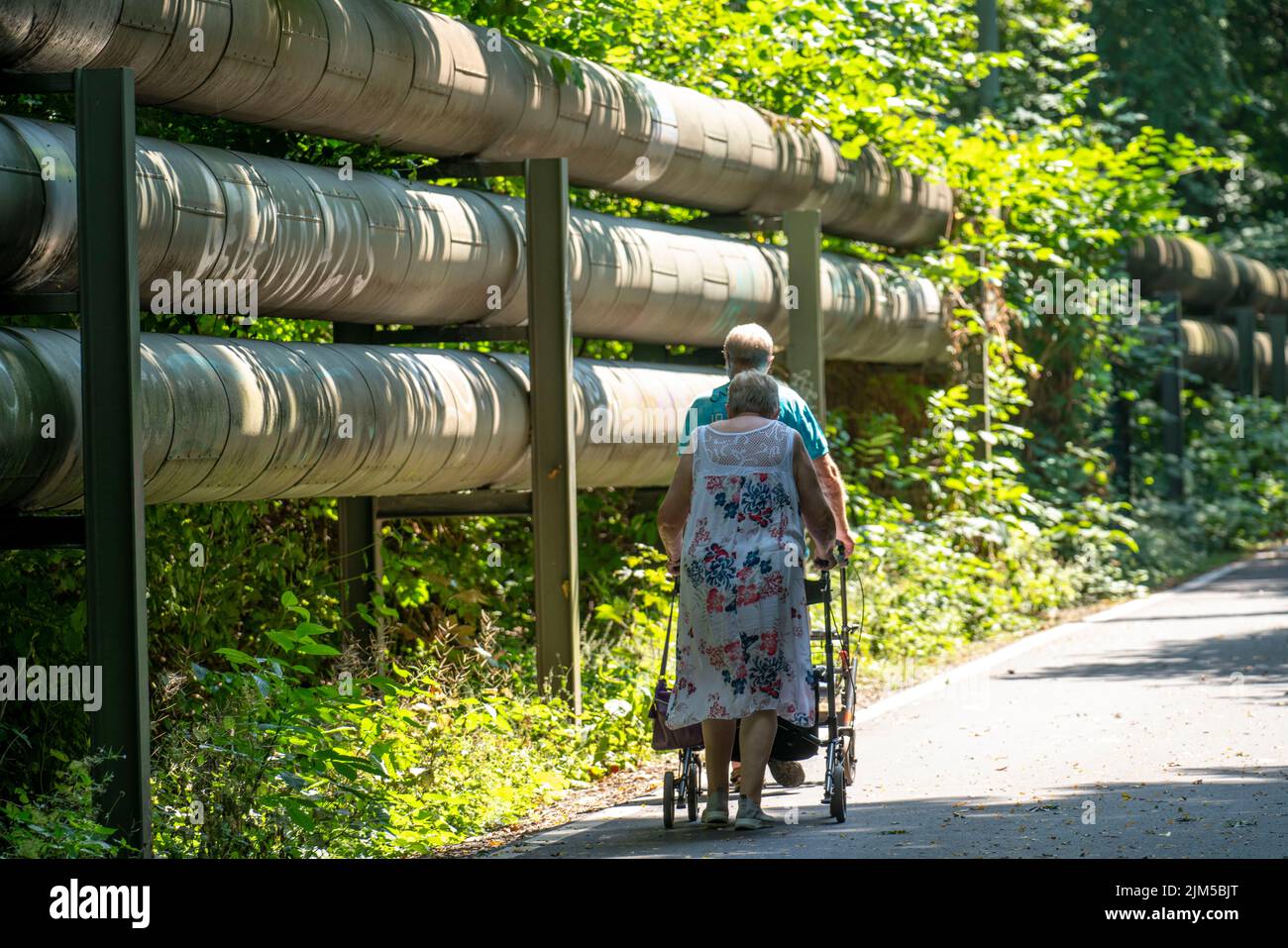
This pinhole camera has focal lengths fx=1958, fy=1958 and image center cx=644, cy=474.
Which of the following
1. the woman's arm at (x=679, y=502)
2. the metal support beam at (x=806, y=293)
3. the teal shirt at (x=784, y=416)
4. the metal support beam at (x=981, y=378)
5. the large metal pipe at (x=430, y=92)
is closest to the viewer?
the large metal pipe at (x=430, y=92)

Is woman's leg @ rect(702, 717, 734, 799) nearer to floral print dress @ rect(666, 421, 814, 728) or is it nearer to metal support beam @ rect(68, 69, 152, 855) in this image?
floral print dress @ rect(666, 421, 814, 728)

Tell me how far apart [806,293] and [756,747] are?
641cm

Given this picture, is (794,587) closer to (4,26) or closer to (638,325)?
(4,26)

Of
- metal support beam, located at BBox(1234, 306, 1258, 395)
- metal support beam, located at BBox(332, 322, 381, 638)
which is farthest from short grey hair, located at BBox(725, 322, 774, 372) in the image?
metal support beam, located at BBox(1234, 306, 1258, 395)

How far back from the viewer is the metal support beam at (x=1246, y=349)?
28.6 metres

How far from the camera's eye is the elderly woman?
24.3 feet

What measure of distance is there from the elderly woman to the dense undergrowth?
3.67 ft

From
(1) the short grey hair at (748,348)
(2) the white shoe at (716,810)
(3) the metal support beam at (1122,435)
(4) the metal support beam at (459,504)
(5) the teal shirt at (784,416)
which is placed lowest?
(2) the white shoe at (716,810)

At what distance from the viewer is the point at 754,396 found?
25.1 ft

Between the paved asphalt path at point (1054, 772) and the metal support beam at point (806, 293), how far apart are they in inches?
84.6

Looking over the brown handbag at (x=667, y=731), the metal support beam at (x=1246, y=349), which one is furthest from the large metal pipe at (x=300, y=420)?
the metal support beam at (x=1246, y=349)

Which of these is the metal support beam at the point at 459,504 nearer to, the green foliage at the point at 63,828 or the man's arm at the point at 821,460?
the man's arm at the point at 821,460

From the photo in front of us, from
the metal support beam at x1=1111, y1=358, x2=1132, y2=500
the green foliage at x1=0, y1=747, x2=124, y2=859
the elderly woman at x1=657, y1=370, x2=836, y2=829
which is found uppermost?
the metal support beam at x1=1111, y1=358, x2=1132, y2=500
